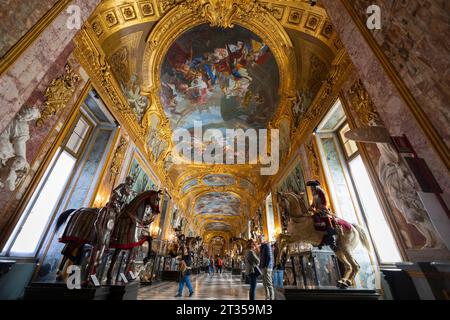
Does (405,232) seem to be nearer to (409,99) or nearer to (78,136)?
(409,99)

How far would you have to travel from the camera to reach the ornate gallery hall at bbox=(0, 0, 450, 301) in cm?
248

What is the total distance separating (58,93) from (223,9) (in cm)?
613

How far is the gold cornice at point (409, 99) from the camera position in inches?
82.2

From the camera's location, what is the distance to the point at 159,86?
877cm

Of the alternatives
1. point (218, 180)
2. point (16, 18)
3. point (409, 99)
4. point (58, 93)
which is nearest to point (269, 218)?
point (218, 180)

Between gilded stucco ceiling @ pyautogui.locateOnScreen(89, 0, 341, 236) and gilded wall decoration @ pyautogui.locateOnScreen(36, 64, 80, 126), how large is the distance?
1.93 m

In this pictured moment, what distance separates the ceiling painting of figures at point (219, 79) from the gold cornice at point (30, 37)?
227 inches

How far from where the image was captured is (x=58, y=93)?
4.37 m

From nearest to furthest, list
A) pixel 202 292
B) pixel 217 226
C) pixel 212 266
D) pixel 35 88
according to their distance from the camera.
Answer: pixel 35 88, pixel 202 292, pixel 212 266, pixel 217 226

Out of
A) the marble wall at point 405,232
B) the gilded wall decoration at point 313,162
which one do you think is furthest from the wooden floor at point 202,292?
the gilded wall decoration at point 313,162

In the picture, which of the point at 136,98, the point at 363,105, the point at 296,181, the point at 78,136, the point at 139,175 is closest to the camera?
the point at 363,105
